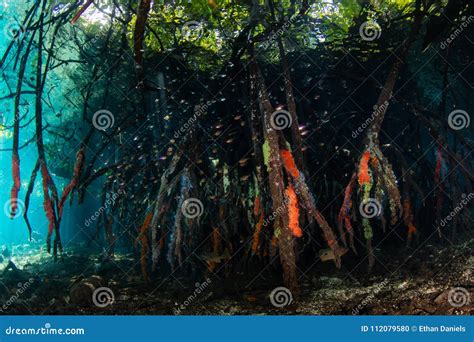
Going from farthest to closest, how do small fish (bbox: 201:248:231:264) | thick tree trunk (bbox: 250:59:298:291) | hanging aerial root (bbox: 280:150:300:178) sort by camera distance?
small fish (bbox: 201:248:231:264), hanging aerial root (bbox: 280:150:300:178), thick tree trunk (bbox: 250:59:298:291)

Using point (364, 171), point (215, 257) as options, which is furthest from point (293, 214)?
point (215, 257)

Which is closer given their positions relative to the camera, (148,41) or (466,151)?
(466,151)

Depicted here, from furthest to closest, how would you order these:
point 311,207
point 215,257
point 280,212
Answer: point 215,257 → point 311,207 → point 280,212

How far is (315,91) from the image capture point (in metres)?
6.83

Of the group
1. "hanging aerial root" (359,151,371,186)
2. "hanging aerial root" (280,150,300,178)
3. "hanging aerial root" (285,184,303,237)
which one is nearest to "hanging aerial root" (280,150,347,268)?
"hanging aerial root" (280,150,300,178)

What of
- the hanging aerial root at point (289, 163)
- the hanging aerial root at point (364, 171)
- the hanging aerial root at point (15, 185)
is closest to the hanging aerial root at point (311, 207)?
the hanging aerial root at point (289, 163)

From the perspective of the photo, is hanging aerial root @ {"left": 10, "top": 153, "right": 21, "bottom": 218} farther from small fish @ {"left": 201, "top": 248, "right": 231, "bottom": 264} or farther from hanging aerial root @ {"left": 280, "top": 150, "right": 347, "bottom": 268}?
hanging aerial root @ {"left": 280, "top": 150, "right": 347, "bottom": 268}

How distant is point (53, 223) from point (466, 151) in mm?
6220

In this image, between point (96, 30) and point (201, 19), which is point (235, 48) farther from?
point (96, 30)

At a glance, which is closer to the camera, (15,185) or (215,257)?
(15,185)

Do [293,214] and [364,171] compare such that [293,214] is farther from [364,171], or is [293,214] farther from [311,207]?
[364,171]

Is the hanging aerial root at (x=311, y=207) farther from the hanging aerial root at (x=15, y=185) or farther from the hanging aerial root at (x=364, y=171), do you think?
the hanging aerial root at (x=15, y=185)

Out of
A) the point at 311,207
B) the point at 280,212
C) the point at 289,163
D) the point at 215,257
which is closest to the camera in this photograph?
the point at 280,212

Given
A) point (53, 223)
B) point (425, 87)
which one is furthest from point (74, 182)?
point (425, 87)
